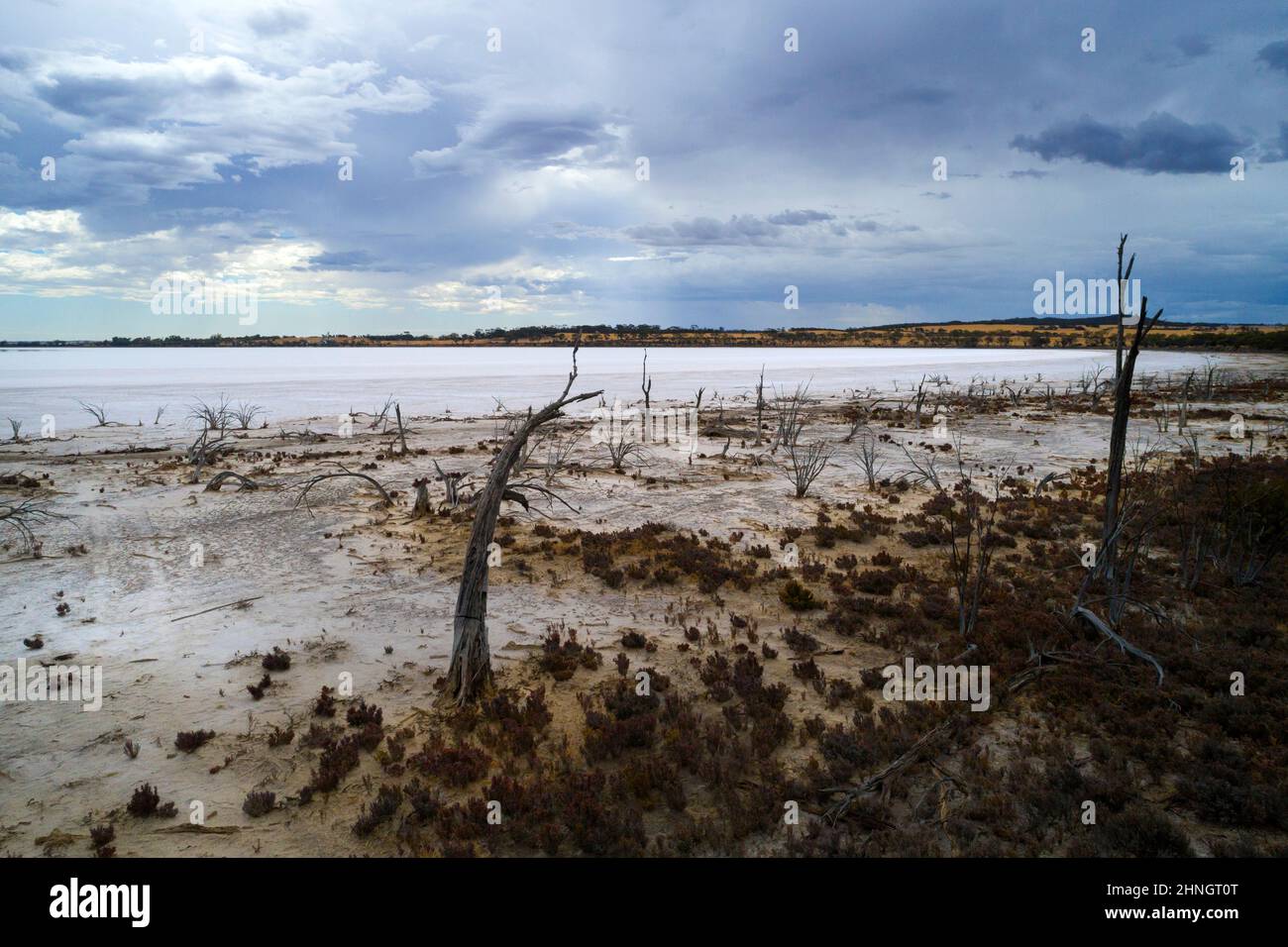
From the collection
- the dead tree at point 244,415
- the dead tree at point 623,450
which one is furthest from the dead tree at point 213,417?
the dead tree at point 623,450

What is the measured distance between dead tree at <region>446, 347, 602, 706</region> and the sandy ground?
2.38 ft

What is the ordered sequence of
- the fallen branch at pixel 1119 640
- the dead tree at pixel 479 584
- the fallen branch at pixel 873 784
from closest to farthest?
the fallen branch at pixel 873 784, the fallen branch at pixel 1119 640, the dead tree at pixel 479 584

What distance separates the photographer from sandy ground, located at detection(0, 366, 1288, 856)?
6547mm

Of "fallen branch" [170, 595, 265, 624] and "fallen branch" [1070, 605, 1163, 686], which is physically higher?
"fallen branch" [1070, 605, 1163, 686]

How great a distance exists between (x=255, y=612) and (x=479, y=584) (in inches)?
222

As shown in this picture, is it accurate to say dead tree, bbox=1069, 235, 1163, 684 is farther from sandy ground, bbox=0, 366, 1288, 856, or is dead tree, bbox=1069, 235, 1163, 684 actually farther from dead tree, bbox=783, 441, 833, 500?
dead tree, bbox=783, 441, 833, 500

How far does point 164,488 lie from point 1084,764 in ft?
77.9

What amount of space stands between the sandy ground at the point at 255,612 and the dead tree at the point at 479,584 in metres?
0.73

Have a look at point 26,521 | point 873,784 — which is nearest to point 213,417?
point 26,521

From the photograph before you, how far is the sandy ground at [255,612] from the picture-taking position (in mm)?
6547

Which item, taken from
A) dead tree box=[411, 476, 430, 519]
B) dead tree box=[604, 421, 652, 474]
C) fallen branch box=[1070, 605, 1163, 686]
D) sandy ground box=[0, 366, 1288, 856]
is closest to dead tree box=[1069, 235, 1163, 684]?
fallen branch box=[1070, 605, 1163, 686]

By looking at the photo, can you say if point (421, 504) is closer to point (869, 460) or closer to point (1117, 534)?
point (869, 460)

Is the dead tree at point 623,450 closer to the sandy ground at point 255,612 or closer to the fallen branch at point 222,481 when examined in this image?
the sandy ground at point 255,612
